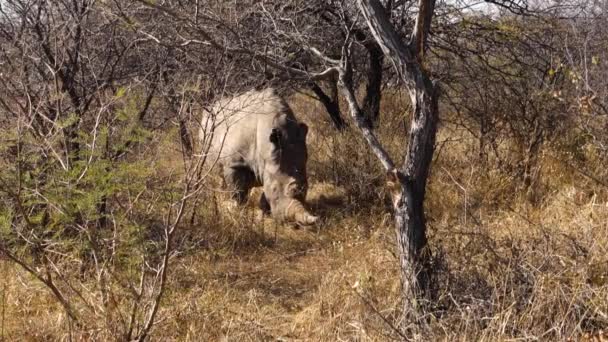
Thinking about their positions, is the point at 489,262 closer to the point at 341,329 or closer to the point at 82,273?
the point at 341,329

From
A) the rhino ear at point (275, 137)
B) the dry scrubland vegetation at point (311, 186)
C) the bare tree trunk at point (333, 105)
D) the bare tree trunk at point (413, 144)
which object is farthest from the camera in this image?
the bare tree trunk at point (333, 105)

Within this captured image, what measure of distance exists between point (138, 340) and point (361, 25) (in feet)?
13.8

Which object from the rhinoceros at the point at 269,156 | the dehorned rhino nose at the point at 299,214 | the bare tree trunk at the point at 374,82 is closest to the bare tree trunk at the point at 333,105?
the bare tree trunk at the point at 374,82

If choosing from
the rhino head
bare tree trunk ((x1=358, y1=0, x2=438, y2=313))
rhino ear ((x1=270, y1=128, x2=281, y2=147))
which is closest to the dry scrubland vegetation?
bare tree trunk ((x1=358, y1=0, x2=438, y2=313))

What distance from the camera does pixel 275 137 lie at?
7559mm

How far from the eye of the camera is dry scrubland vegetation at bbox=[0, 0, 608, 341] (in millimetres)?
4355

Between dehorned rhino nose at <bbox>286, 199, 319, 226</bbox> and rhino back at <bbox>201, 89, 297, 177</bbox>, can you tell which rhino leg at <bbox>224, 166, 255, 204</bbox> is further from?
dehorned rhino nose at <bbox>286, 199, 319, 226</bbox>

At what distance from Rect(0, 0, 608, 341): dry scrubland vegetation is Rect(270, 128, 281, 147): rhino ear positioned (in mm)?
756

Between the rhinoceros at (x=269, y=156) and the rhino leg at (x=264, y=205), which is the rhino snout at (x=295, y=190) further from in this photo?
the rhino leg at (x=264, y=205)

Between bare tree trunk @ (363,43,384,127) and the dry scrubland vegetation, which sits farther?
bare tree trunk @ (363,43,384,127)

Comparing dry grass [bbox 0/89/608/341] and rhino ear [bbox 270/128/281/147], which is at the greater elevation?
rhino ear [bbox 270/128/281/147]

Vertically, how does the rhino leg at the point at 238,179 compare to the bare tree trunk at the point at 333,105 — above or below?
below

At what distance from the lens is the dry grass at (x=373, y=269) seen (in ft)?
14.3

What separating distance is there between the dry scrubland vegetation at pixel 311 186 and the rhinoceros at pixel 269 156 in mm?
282
